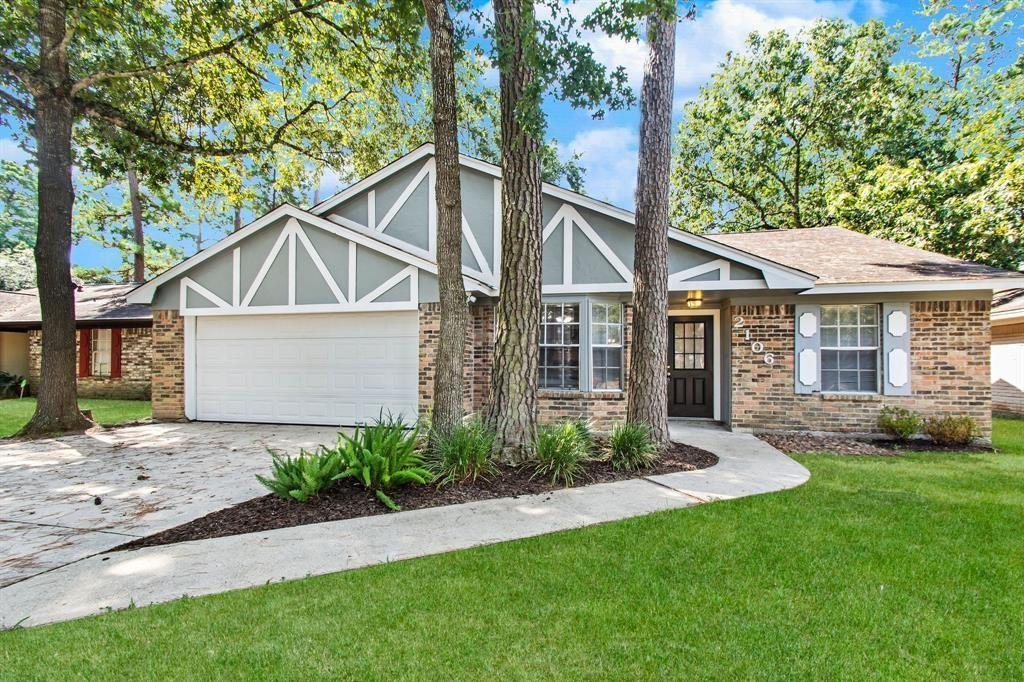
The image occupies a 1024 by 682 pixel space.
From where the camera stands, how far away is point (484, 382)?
959 cm

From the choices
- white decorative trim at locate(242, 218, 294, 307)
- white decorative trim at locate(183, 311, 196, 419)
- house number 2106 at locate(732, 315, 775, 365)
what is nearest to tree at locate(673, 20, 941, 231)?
house number 2106 at locate(732, 315, 775, 365)

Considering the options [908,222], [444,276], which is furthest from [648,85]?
[908,222]

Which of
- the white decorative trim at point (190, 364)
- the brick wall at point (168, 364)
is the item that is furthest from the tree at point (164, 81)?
the white decorative trim at point (190, 364)

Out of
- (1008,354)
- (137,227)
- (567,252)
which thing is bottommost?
(1008,354)

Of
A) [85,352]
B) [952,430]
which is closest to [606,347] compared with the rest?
[952,430]

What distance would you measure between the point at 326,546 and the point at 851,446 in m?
7.75

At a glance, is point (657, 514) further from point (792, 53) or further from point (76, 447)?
point (792, 53)

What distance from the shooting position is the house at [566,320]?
336 inches

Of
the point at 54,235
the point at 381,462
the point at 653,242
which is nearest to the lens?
the point at 381,462

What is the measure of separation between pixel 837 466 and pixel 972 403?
148 inches

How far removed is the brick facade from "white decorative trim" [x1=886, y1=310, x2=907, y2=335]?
1793 cm

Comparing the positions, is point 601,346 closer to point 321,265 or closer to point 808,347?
point 808,347

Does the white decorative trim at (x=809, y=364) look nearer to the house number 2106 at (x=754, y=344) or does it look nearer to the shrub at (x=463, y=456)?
the house number 2106 at (x=754, y=344)

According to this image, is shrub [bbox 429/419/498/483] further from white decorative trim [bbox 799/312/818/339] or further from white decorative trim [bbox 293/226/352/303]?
white decorative trim [bbox 799/312/818/339]
